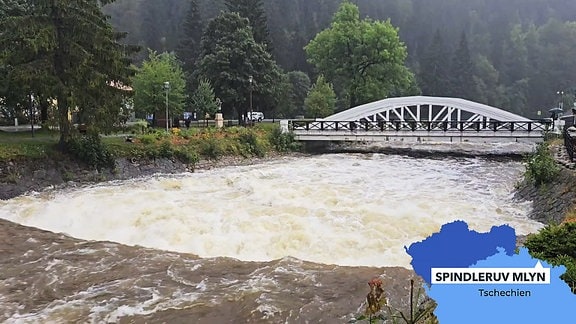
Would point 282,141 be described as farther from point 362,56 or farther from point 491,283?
point 491,283

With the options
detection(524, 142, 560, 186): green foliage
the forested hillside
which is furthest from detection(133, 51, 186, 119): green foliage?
the forested hillside

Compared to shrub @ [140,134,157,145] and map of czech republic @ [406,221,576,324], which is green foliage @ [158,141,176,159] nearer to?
shrub @ [140,134,157,145]

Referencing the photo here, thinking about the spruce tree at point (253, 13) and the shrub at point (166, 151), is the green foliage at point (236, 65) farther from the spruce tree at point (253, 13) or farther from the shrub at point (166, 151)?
the shrub at point (166, 151)

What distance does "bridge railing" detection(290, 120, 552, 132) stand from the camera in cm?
2719

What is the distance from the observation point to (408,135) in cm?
2742

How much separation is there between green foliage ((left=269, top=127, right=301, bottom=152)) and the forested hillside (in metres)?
34.6

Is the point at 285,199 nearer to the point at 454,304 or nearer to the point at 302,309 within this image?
the point at 302,309

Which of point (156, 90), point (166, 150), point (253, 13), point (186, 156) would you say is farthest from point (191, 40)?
point (166, 150)

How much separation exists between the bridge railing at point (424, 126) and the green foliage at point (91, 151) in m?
13.4

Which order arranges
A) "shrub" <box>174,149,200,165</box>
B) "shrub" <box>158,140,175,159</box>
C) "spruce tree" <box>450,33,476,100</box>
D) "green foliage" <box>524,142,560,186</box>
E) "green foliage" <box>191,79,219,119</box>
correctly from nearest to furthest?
"green foliage" <box>524,142,560,186</box> → "shrub" <box>158,140,175,159</box> → "shrub" <box>174,149,200,165</box> → "green foliage" <box>191,79,219,119</box> → "spruce tree" <box>450,33,476,100</box>

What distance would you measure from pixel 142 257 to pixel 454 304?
6.68 metres

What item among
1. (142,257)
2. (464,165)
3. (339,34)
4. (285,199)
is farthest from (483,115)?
(142,257)

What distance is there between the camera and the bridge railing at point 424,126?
2719 centimetres

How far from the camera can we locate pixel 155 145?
64.8 ft
